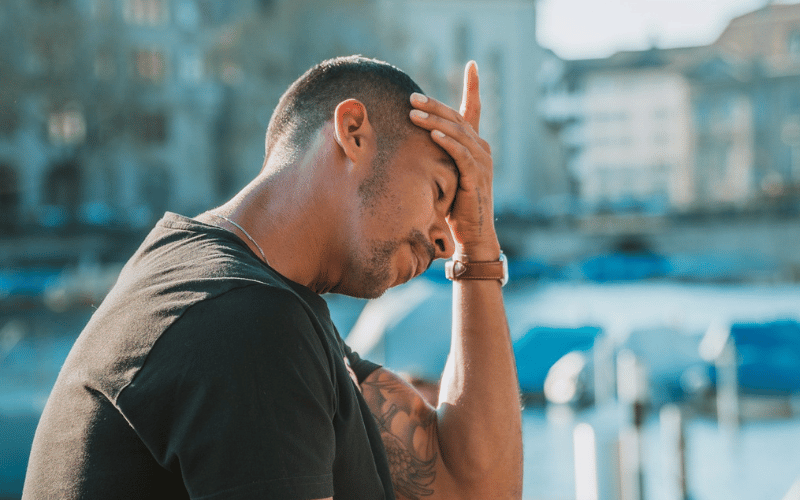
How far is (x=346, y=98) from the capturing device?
1.69m

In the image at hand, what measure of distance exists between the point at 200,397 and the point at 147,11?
51888 millimetres

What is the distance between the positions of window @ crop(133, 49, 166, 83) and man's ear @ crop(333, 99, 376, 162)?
162ft

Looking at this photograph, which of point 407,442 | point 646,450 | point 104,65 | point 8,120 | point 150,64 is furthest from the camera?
point 150,64

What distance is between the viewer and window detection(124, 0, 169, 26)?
160 feet

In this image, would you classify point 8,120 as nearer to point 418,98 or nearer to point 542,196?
point 418,98

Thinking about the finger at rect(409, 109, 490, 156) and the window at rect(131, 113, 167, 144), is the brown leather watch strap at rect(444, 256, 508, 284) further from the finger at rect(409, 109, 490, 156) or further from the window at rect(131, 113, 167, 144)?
the window at rect(131, 113, 167, 144)

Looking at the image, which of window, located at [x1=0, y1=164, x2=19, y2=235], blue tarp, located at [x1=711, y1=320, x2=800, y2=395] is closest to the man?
blue tarp, located at [x1=711, y1=320, x2=800, y2=395]

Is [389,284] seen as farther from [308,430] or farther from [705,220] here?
[705,220]

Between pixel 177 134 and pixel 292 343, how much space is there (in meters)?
50.2

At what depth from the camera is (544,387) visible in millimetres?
13117

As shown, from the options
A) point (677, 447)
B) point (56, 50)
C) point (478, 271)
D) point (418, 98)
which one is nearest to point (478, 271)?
point (478, 271)

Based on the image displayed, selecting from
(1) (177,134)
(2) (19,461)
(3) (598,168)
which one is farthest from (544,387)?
(3) (598,168)

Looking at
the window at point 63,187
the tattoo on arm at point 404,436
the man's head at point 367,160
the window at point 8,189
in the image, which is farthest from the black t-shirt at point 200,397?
the window at point 63,187

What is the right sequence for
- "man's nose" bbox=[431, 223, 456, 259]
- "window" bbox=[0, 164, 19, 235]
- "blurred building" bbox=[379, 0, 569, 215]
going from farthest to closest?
1. "blurred building" bbox=[379, 0, 569, 215]
2. "window" bbox=[0, 164, 19, 235]
3. "man's nose" bbox=[431, 223, 456, 259]
